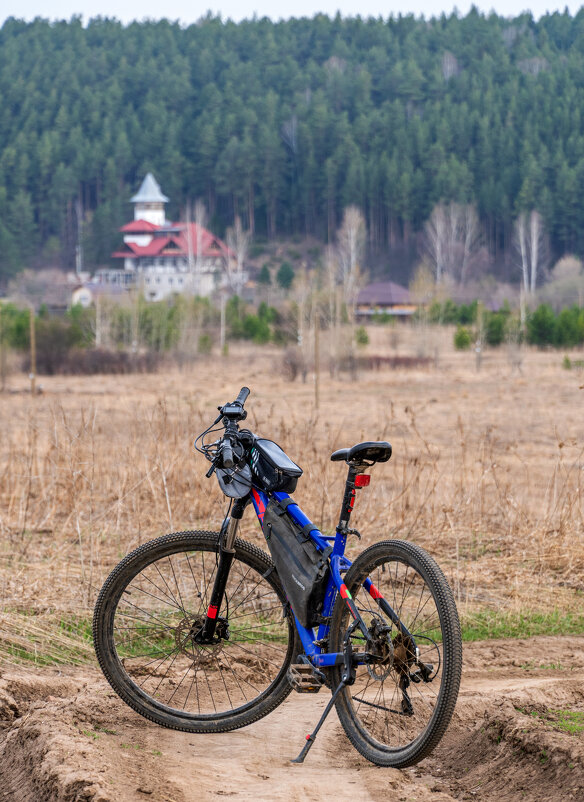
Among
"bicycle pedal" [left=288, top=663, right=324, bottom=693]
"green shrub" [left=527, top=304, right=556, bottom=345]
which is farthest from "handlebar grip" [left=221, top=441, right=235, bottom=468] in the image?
"green shrub" [left=527, top=304, right=556, bottom=345]

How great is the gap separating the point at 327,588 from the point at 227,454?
615 millimetres

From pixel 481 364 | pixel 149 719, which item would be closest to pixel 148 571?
pixel 149 719

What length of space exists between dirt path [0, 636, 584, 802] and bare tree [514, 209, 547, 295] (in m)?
87.7

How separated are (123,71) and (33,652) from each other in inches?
6168

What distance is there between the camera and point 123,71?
15175 centimetres

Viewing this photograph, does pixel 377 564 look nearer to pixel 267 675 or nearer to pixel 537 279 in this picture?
pixel 267 675

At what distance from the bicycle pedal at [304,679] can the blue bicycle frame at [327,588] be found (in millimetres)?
37

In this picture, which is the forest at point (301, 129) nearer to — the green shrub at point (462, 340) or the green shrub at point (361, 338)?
the green shrub at point (462, 340)

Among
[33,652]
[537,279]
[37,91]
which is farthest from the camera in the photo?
[37,91]

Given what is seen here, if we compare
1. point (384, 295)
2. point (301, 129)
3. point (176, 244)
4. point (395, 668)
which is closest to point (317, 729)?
point (395, 668)

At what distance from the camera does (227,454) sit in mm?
3859

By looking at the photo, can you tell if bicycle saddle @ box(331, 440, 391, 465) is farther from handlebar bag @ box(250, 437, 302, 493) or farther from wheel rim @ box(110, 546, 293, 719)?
wheel rim @ box(110, 546, 293, 719)

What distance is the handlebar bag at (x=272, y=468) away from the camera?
3779 millimetres

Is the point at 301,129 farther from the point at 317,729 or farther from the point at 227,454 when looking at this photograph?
the point at 317,729
